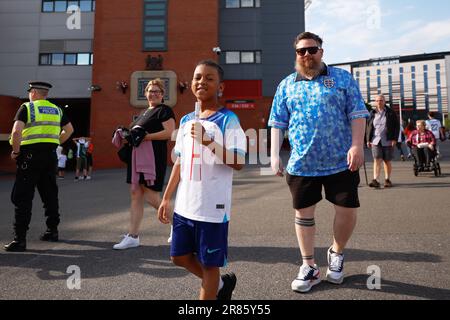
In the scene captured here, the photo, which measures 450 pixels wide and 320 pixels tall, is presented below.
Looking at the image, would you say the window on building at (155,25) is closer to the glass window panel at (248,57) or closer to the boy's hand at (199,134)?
the glass window panel at (248,57)

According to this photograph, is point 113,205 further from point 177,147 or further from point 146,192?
point 177,147

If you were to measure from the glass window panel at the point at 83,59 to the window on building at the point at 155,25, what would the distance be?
5.93 meters

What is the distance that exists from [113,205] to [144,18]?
1890 cm

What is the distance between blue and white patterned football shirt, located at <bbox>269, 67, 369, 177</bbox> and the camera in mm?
2602

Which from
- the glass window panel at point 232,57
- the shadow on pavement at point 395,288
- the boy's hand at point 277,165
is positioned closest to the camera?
the shadow on pavement at point 395,288

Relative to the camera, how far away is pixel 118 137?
395 cm

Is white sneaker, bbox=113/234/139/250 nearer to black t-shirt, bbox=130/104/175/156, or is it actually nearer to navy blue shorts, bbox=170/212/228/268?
black t-shirt, bbox=130/104/175/156

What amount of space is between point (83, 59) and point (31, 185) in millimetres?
24409

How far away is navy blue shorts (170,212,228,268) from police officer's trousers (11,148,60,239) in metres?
2.77

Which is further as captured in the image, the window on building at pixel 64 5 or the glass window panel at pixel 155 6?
the window on building at pixel 64 5

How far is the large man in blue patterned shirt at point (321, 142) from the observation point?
8.53 ft

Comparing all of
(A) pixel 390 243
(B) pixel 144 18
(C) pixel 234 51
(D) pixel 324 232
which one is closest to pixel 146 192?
(D) pixel 324 232

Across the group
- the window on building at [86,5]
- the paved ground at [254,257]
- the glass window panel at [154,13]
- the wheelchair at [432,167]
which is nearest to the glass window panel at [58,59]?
the window on building at [86,5]

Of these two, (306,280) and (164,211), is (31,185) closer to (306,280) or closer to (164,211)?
(164,211)
